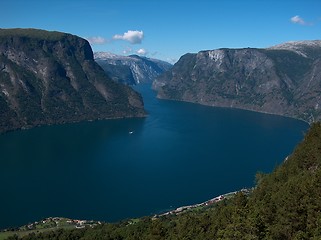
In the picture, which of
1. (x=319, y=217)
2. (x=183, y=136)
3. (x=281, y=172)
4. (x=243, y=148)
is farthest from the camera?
(x=183, y=136)

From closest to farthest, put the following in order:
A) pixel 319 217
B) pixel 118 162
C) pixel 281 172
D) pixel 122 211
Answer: pixel 319 217
pixel 281 172
pixel 122 211
pixel 118 162

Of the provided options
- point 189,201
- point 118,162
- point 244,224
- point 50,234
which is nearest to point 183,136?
point 118,162

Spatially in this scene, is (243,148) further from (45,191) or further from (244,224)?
(244,224)

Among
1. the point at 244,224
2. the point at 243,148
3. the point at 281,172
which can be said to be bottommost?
the point at 243,148

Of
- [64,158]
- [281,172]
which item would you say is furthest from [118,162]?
[281,172]

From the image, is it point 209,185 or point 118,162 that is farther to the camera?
point 118,162

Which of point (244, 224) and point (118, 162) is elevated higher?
point (244, 224)
